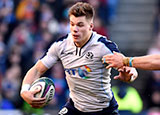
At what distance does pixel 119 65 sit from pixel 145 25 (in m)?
9.85

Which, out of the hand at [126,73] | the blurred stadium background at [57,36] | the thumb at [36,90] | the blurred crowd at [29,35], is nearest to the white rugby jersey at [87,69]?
the hand at [126,73]

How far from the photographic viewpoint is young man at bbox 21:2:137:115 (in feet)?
25.0

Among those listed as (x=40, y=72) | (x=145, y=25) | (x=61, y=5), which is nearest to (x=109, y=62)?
(x=40, y=72)

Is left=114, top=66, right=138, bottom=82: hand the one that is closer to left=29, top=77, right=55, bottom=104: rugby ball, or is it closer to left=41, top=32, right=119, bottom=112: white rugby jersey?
left=41, top=32, right=119, bottom=112: white rugby jersey

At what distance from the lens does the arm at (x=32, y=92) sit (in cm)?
746

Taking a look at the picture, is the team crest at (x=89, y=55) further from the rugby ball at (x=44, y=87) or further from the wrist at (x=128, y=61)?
the rugby ball at (x=44, y=87)

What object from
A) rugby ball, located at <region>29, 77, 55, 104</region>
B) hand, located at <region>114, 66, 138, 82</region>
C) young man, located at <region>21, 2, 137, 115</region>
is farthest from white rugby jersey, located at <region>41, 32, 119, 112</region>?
rugby ball, located at <region>29, 77, 55, 104</region>

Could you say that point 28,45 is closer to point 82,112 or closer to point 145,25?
point 145,25

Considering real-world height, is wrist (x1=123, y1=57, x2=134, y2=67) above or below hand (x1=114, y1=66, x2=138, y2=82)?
above

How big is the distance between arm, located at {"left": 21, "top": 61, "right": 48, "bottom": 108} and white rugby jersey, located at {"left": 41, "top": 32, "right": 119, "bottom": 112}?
12cm

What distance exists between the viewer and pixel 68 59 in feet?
25.8

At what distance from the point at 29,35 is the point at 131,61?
24.7ft

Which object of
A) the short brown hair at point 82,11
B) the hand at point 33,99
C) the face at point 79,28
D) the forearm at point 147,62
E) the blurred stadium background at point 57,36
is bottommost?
the blurred stadium background at point 57,36

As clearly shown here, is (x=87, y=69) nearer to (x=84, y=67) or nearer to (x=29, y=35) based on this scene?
(x=84, y=67)
